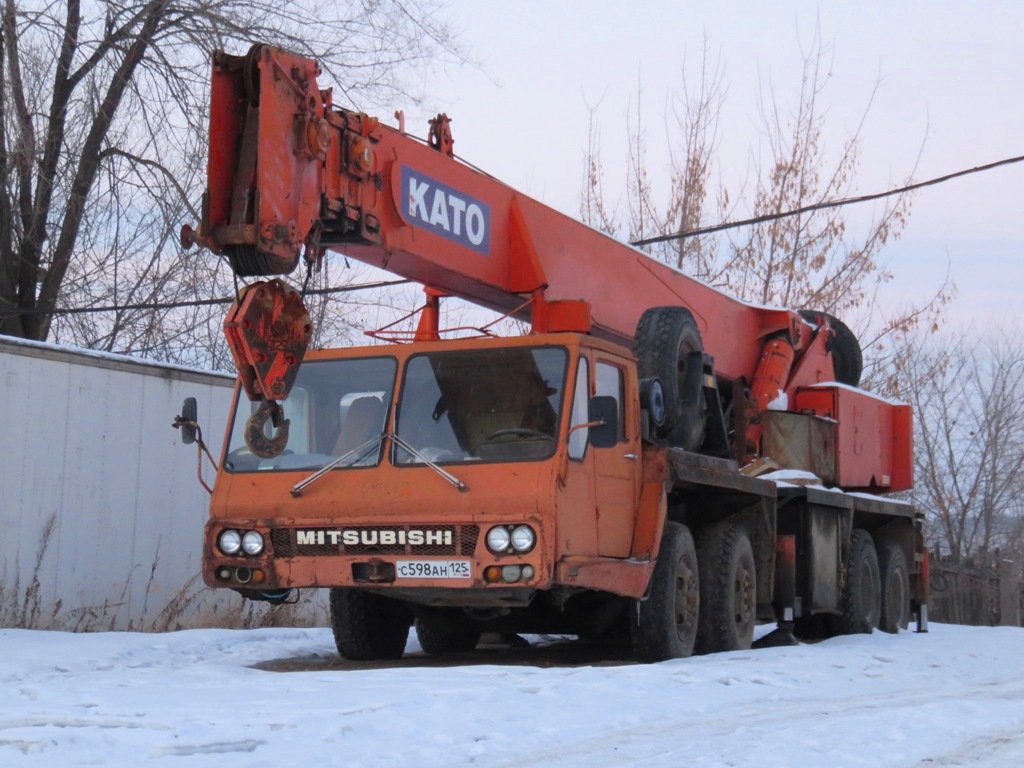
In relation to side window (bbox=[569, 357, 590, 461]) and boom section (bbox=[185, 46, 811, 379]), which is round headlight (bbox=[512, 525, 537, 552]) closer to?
side window (bbox=[569, 357, 590, 461])

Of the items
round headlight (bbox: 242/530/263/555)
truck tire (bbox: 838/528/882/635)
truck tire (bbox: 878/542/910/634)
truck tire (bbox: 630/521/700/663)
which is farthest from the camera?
truck tire (bbox: 878/542/910/634)

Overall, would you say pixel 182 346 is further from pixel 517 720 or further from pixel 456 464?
Result: pixel 517 720

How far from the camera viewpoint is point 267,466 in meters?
9.03

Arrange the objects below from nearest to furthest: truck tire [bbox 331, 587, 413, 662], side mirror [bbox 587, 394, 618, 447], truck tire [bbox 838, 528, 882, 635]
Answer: side mirror [bbox 587, 394, 618, 447], truck tire [bbox 331, 587, 413, 662], truck tire [bbox 838, 528, 882, 635]

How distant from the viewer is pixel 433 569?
27.3ft

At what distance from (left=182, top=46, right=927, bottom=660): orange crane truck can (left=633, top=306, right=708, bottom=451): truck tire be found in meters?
0.02

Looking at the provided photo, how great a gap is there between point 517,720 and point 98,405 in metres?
6.99

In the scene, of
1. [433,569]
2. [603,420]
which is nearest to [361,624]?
[433,569]

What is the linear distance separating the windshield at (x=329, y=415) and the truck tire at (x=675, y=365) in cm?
195

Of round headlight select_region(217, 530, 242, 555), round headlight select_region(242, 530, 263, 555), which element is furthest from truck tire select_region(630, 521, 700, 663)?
round headlight select_region(217, 530, 242, 555)

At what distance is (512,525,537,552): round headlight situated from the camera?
817cm

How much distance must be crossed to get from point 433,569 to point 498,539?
1.42 feet

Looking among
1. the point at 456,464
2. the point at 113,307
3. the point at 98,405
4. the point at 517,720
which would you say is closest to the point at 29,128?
the point at 113,307

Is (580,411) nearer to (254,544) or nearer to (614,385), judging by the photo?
(614,385)
